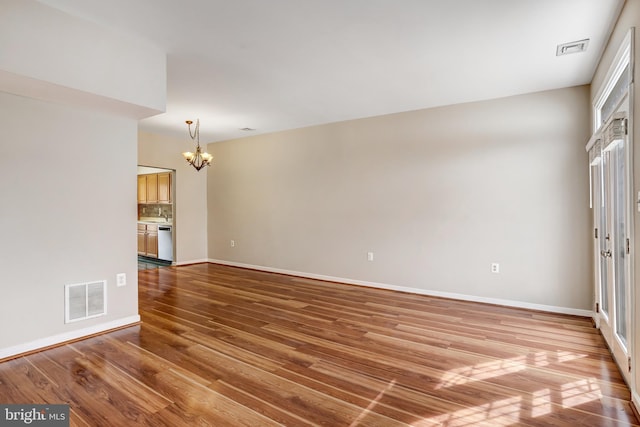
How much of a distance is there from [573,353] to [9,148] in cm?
508

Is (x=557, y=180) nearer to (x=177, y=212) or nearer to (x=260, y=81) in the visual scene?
(x=260, y=81)

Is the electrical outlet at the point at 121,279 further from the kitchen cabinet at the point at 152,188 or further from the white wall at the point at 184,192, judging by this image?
the kitchen cabinet at the point at 152,188

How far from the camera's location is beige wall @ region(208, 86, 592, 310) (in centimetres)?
387

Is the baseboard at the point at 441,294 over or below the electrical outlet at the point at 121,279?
below

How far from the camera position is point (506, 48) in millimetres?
2994

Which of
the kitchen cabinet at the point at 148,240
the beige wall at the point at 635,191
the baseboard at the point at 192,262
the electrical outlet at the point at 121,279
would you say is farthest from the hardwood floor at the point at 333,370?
the kitchen cabinet at the point at 148,240

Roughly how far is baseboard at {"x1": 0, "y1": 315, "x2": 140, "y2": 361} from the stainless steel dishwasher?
416cm

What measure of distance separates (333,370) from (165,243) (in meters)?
6.33

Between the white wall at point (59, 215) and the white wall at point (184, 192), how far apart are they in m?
3.08

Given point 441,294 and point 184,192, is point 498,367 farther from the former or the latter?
point 184,192

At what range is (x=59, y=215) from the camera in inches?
119

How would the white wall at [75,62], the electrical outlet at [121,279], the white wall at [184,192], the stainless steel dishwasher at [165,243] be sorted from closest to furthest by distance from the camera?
1. the white wall at [75,62]
2. the electrical outlet at [121,279]
3. the white wall at [184,192]
4. the stainless steel dishwasher at [165,243]

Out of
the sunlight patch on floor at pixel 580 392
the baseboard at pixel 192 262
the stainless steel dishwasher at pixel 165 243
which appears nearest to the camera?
the sunlight patch on floor at pixel 580 392

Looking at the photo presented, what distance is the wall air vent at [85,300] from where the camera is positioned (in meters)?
3.07
